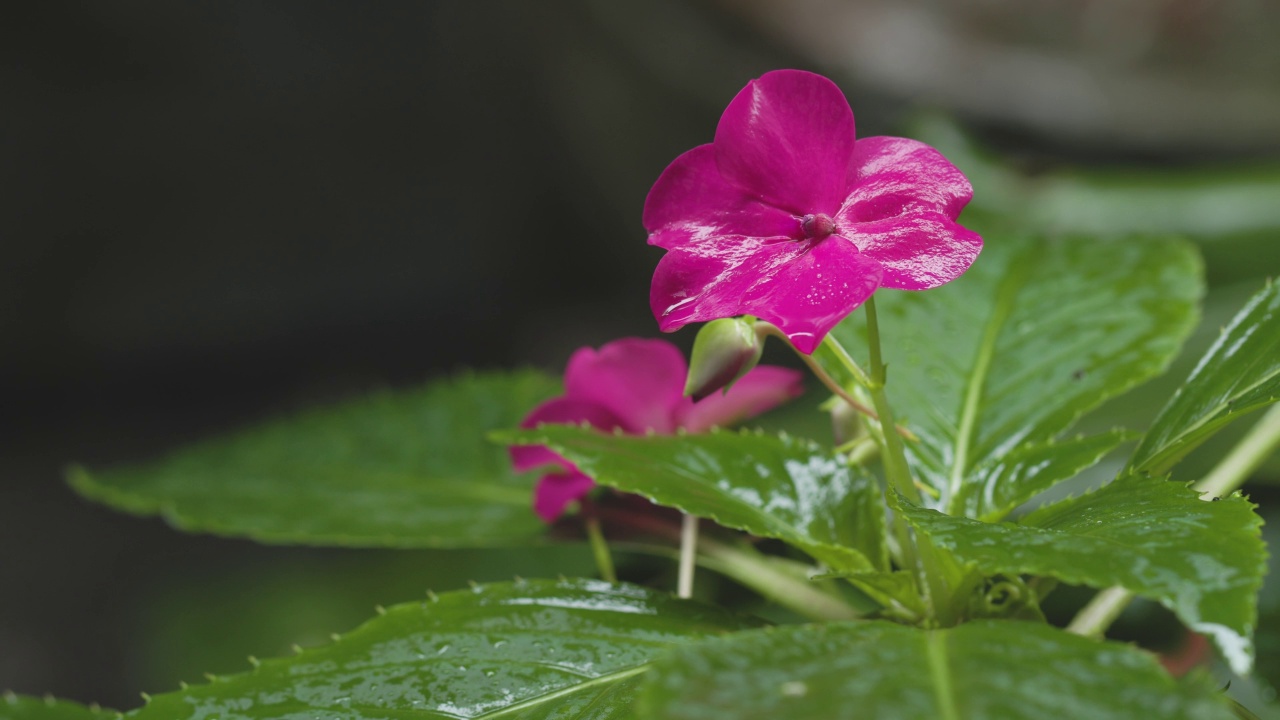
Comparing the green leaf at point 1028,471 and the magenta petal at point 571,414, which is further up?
the magenta petal at point 571,414

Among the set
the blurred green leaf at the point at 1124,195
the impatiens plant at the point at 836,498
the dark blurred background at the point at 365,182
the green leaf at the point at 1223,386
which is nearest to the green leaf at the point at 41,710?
the impatiens plant at the point at 836,498

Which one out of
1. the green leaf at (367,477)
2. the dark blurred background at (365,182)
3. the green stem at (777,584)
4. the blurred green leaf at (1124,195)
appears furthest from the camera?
the dark blurred background at (365,182)

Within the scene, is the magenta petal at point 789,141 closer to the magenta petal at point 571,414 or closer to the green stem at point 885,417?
the green stem at point 885,417

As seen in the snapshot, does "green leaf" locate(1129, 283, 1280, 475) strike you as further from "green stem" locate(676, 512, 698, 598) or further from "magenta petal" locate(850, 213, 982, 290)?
"green stem" locate(676, 512, 698, 598)

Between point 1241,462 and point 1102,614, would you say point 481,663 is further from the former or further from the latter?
point 1241,462

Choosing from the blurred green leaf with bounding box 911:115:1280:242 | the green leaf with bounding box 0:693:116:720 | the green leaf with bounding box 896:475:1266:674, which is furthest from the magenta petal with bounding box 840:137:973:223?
the blurred green leaf with bounding box 911:115:1280:242

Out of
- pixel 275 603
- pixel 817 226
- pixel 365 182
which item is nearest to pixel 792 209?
pixel 817 226

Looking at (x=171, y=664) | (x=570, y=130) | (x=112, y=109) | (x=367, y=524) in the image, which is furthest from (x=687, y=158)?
(x=112, y=109)
